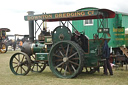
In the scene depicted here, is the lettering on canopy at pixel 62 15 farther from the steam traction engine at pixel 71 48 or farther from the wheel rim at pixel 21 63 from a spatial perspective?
the wheel rim at pixel 21 63

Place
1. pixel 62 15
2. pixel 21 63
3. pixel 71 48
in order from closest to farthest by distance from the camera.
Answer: pixel 71 48
pixel 62 15
pixel 21 63

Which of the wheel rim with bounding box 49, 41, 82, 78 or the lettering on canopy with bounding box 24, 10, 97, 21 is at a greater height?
the lettering on canopy with bounding box 24, 10, 97, 21

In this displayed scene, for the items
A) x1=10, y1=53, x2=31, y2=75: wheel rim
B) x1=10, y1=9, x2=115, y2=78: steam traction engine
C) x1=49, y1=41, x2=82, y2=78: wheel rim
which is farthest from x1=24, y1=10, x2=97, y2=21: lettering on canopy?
x1=10, y1=53, x2=31, y2=75: wheel rim

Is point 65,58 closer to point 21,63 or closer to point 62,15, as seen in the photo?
point 62,15

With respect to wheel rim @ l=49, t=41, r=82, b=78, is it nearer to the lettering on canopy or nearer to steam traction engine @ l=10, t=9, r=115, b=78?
steam traction engine @ l=10, t=9, r=115, b=78

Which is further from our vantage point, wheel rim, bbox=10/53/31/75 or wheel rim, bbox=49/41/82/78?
wheel rim, bbox=10/53/31/75

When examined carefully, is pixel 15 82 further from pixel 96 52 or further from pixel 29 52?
pixel 96 52

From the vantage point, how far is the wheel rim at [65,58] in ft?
24.7

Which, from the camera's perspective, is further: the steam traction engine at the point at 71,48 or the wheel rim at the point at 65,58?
the wheel rim at the point at 65,58

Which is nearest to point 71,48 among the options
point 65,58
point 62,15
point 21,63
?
point 65,58

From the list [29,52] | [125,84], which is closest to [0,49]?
[29,52]

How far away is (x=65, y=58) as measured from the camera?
7.59 m

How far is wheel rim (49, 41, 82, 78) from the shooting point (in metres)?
7.52

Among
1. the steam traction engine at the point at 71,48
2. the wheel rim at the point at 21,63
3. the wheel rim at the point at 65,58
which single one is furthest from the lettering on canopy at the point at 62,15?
the wheel rim at the point at 21,63
